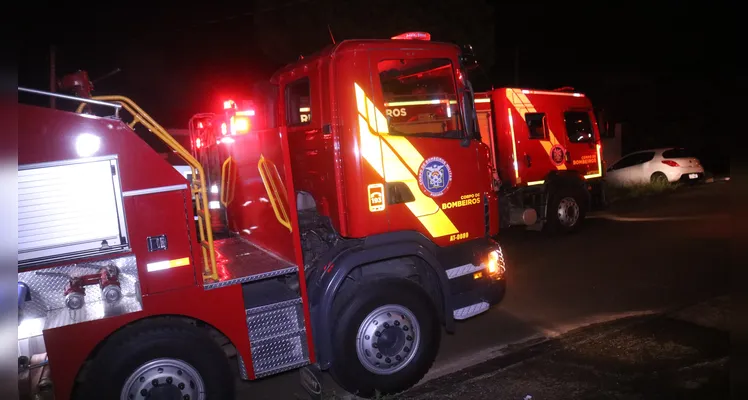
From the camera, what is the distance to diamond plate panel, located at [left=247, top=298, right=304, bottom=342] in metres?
3.72

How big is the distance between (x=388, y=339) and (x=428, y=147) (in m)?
1.66

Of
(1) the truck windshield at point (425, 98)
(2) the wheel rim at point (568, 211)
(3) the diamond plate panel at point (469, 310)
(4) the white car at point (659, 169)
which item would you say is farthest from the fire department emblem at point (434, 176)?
(4) the white car at point (659, 169)

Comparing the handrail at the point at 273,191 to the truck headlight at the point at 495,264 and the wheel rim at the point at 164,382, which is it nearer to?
→ the wheel rim at the point at 164,382

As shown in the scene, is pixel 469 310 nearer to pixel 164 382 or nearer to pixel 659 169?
pixel 164 382

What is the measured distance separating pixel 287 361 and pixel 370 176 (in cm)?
157

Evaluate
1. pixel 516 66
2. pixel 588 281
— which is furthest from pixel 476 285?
pixel 516 66

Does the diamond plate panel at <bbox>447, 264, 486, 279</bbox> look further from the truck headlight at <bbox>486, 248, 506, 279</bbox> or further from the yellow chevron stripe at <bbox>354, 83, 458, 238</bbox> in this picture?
the yellow chevron stripe at <bbox>354, 83, 458, 238</bbox>

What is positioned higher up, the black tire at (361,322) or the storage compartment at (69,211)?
the storage compartment at (69,211)

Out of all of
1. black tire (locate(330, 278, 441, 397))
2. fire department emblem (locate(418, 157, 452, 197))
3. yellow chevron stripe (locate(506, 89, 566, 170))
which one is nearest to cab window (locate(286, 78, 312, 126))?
fire department emblem (locate(418, 157, 452, 197))

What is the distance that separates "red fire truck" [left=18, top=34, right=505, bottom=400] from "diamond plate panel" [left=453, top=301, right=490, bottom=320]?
14 millimetres

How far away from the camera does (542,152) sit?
1003 centimetres

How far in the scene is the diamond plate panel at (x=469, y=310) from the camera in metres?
4.73

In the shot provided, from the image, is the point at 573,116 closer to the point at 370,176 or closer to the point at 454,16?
the point at 454,16

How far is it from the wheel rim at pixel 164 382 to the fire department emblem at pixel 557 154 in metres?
8.57
